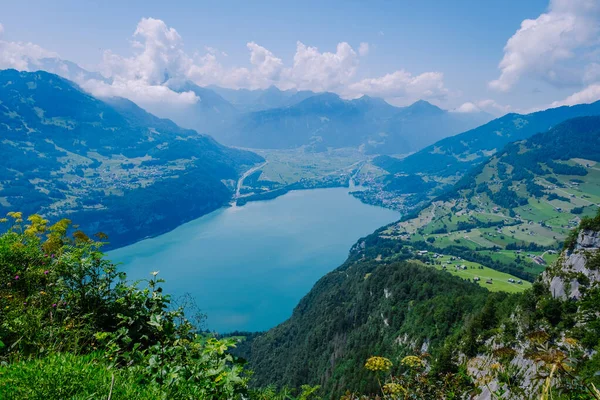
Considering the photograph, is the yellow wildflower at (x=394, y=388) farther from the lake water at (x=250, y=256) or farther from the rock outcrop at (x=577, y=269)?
the lake water at (x=250, y=256)

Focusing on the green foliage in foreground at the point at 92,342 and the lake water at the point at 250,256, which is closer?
the green foliage in foreground at the point at 92,342

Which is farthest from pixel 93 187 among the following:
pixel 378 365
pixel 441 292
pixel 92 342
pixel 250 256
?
pixel 378 365

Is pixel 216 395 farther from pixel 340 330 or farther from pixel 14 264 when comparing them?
pixel 340 330

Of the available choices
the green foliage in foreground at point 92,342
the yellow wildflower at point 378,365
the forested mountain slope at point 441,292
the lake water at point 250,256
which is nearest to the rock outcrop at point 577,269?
the forested mountain slope at point 441,292

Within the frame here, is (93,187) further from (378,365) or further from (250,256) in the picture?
(378,365)

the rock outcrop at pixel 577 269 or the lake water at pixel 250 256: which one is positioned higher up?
the rock outcrop at pixel 577 269

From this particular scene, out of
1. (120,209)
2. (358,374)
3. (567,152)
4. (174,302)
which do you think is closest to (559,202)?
(567,152)
